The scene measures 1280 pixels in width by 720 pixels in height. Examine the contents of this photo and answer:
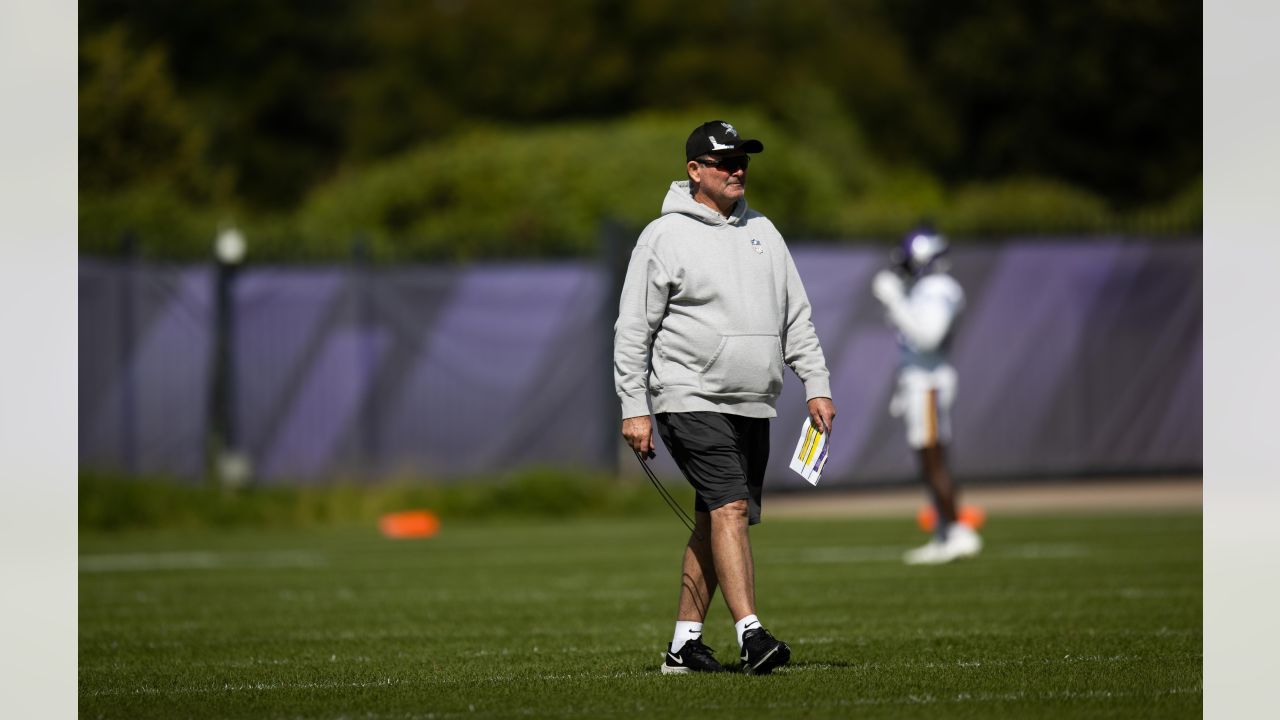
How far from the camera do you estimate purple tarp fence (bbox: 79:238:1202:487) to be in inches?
840

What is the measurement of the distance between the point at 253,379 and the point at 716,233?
14342mm

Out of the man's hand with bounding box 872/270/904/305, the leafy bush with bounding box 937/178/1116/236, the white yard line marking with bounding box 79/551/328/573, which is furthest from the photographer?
the leafy bush with bounding box 937/178/1116/236

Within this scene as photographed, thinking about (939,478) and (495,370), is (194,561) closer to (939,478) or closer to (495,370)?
(939,478)

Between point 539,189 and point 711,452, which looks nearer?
point 711,452

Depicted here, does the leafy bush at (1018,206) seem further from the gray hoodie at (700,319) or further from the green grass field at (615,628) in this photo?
the gray hoodie at (700,319)

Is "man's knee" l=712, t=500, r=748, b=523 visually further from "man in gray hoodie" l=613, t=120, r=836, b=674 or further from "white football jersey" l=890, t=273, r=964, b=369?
"white football jersey" l=890, t=273, r=964, b=369

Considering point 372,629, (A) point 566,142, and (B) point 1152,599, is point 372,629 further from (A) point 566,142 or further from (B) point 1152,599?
(A) point 566,142

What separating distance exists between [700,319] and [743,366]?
0.80 feet

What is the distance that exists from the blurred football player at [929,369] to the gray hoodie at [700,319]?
20.0ft

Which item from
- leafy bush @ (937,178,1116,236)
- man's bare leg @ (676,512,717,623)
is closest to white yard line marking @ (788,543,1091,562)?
man's bare leg @ (676,512,717,623)

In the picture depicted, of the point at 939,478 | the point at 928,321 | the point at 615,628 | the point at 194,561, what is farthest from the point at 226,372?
the point at 615,628

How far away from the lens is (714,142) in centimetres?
787

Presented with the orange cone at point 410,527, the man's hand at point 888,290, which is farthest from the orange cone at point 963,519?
the orange cone at point 410,527

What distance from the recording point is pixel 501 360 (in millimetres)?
22125
